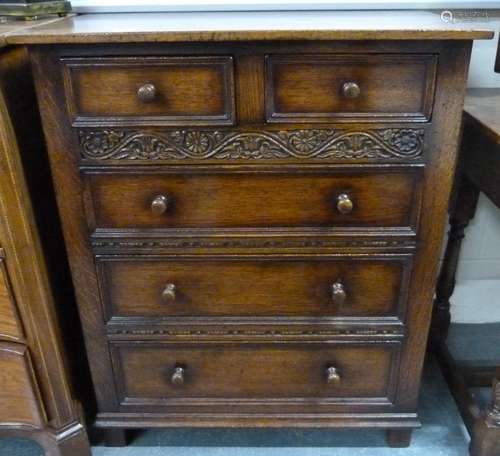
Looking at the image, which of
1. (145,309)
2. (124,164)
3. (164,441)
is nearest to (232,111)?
(124,164)

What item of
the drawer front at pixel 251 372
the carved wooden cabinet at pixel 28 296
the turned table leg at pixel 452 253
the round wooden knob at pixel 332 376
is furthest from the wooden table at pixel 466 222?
the carved wooden cabinet at pixel 28 296

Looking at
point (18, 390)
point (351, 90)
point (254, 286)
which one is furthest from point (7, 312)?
point (351, 90)

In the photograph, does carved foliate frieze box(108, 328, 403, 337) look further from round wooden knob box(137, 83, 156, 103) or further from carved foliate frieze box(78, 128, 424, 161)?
round wooden knob box(137, 83, 156, 103)

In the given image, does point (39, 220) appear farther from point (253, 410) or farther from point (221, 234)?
point (253, 410)

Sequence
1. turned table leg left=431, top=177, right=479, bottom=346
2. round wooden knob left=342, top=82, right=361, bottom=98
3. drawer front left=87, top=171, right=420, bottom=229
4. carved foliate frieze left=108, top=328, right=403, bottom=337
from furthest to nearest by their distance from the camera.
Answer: turned table leg left=431, top=177, right=479, bottom=346 < carved foliate frieze left=108, top=328, right=403, bottom=337 < drawer front left=87, top=171, right=420, bottom=229 < round wooden knob left=342, top=82, right=361, bottom=98

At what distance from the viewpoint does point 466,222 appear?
1339 millimetres

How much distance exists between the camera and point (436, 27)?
2.64 feet

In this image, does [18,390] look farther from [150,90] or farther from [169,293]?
[150,90]

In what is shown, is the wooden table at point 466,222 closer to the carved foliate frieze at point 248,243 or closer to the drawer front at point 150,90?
the carved foliate frieze at point 248,243

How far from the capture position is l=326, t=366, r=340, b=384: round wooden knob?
109 centimetres

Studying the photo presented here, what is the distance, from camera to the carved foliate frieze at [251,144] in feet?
2.95

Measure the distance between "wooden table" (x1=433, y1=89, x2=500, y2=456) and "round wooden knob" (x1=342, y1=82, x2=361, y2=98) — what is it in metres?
0.26

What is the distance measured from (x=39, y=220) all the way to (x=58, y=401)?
0.38 metres

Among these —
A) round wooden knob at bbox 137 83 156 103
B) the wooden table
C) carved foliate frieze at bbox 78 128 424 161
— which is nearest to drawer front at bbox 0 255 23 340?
carved foliate frieze at bbox 78 128 424 161
